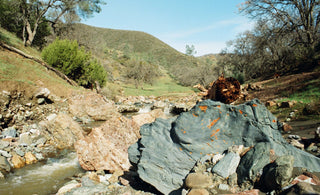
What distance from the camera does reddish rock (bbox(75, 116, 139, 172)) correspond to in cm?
459

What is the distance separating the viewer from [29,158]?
5.52 m

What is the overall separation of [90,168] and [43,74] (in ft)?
32.8

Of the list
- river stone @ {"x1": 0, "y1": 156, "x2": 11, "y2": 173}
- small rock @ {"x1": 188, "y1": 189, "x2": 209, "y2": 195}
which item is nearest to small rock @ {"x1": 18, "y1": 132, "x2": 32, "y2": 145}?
river stone @ {"x1": 0, "y1": 156, "x2": 11, "y2": 173}

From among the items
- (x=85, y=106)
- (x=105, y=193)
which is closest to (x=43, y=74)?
(x=85, y=106)

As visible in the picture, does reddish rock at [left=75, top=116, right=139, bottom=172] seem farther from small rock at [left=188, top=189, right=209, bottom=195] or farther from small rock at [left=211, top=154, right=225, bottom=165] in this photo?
small rock at [left=188, top=189, right=209, bottom=195]

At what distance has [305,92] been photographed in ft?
28.9

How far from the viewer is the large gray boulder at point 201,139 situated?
3076mm

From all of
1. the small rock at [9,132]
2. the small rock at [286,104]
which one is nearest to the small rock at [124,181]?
the small rock at [9,132]

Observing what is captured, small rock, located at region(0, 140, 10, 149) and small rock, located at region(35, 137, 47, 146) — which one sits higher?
small rock, located at region(0, 140, 10, 149)

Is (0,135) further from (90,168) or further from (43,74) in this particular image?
(43,74)

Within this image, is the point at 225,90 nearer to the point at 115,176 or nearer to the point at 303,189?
the point at 303,189

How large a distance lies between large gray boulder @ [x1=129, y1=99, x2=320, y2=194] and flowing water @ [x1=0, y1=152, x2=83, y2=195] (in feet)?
7.62

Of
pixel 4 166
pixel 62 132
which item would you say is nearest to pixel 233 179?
pixel 4 166

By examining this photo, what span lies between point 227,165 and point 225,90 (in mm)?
1297
